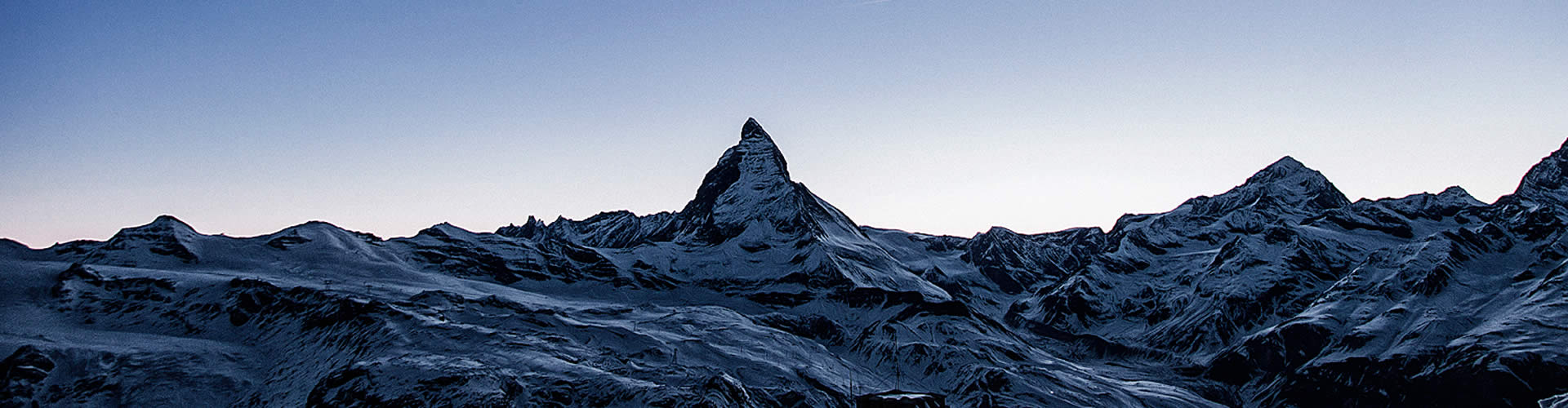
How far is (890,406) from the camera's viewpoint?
158125mm

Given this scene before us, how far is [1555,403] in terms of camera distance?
265 feet

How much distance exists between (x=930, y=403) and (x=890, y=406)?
11.7 metres

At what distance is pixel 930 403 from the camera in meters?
167

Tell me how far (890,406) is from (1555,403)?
89665mm

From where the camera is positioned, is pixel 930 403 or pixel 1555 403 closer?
pixel 1555 403

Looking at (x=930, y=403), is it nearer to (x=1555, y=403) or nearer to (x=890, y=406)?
(x=890, y=406)

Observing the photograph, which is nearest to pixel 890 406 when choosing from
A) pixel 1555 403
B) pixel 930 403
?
pixel 930 403

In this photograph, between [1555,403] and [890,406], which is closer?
[1555,403]

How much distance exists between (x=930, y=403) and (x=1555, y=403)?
95.1m
